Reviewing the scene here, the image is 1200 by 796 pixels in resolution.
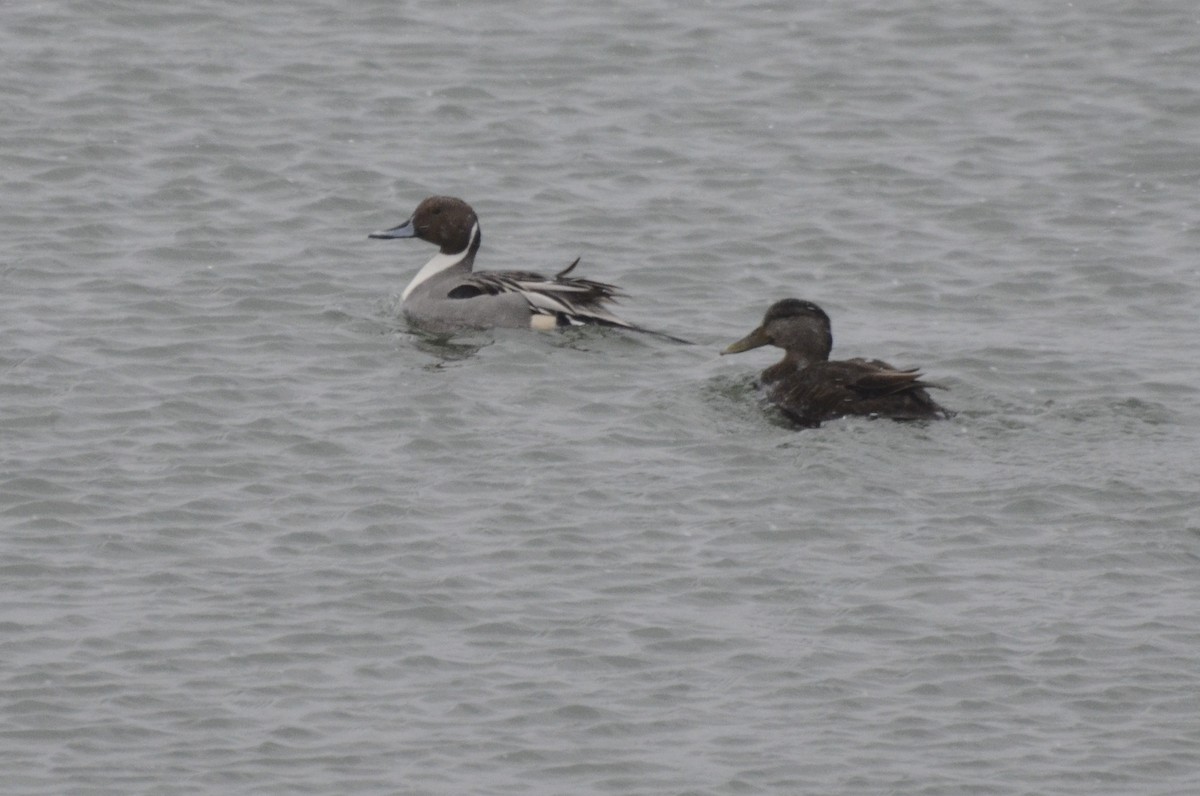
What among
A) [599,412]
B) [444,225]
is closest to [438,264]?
[444,225]

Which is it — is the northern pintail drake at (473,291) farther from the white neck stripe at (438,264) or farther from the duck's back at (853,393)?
the duck's back at (853,393)

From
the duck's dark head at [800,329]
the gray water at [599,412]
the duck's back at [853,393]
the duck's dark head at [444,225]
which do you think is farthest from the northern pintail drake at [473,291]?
the duck's back at [853,393]

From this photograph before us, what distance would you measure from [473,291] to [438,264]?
48 centimetres

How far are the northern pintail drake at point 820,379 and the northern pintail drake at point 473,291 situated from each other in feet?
3.06

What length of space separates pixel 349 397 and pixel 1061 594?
14.3 ft

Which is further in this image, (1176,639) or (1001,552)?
(1001,552)

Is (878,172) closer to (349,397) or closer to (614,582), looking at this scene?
(349,397)

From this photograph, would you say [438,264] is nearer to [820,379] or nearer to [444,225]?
[444,225]

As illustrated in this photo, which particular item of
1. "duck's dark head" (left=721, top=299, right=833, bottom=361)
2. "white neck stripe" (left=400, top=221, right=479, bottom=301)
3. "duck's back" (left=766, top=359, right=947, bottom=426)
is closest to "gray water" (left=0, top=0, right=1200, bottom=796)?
"duck's back" (left=766, top=359, right=947, bottom=426)

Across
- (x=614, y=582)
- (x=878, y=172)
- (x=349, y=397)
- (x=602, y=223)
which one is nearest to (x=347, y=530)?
(x=614, y=582)

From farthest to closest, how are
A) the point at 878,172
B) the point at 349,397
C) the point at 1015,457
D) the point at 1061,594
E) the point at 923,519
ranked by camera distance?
1. the point at 878,172
2. the point at 349,397
3. the point at 1015,457
4. the point at 923,519
5. the point at 1061,594

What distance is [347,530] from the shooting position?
1106 cm

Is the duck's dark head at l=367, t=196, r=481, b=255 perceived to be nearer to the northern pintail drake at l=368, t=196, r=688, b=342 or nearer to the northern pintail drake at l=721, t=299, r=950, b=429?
the northern pintail drake at l=368, t=196, r=688, b=342

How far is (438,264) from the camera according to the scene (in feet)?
50.4
